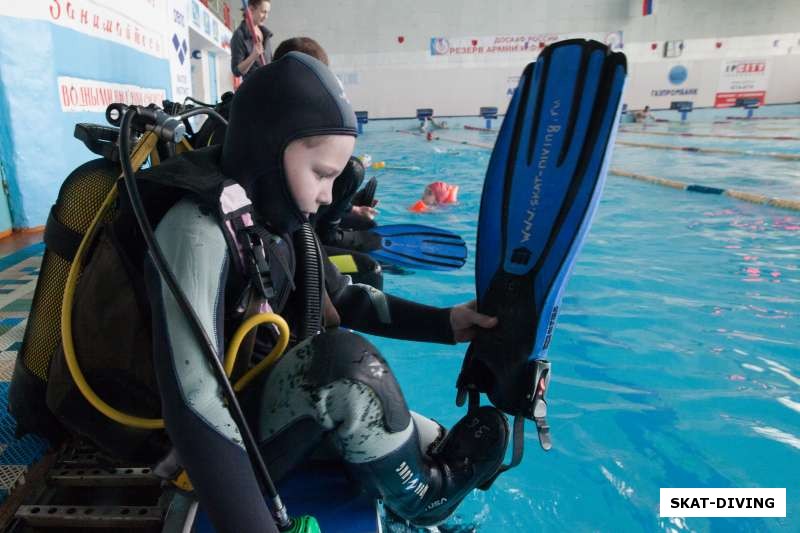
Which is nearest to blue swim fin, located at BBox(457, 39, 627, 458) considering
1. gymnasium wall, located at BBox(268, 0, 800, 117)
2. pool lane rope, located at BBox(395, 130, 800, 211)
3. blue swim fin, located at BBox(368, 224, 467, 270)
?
blue swim fin, located at BBox(368, 224, 467, 270)

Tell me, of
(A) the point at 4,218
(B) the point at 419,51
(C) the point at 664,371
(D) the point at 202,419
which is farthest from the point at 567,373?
(B) the point at 419,51

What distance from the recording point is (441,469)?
1072 mm

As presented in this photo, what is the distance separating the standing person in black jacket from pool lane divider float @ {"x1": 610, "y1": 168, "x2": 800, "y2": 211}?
4548 millimetres

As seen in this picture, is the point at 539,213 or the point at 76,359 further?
the point at 539,213

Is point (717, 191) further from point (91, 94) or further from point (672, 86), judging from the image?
point (672, 86)

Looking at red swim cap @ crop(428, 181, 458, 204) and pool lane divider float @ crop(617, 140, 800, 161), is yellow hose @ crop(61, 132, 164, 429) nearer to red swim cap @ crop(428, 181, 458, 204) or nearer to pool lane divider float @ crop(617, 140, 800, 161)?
red swim cap @ crop(428, 181, 458, 204)

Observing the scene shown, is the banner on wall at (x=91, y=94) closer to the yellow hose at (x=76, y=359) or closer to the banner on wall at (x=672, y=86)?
the yellow hose at (x=76, y=359)

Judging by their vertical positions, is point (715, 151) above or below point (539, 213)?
above

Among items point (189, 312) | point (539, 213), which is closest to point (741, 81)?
point (539, 213)

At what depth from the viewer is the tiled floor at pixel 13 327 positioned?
120 cm

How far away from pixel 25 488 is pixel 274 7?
16.7 meters

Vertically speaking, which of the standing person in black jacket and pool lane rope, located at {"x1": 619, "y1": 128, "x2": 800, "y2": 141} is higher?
the standing person in black jacket

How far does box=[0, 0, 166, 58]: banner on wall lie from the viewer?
3350 mm

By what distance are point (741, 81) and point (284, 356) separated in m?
19.7
